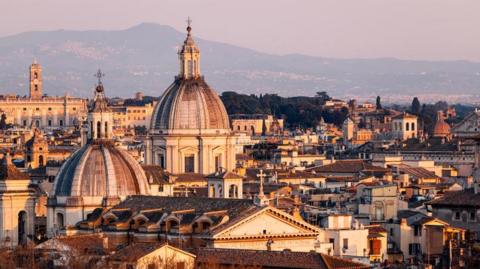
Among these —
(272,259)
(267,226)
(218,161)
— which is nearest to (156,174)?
(218,161)

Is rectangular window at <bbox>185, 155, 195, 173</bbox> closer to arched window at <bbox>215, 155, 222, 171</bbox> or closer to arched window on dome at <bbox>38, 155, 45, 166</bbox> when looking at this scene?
arched window at <bbox>215, 155, 222, 171</bbox>

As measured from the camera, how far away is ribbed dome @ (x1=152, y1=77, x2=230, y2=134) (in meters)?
94.0

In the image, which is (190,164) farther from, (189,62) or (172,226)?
(172,226)

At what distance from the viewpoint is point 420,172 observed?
370ft

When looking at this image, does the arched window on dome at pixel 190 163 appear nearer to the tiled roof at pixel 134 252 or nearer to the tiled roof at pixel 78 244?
the tiled roof at pixel 78 244

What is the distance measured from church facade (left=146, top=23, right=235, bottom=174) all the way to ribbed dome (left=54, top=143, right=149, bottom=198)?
24845 mm

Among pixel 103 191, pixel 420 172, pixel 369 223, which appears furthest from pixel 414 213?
pixel 420 172

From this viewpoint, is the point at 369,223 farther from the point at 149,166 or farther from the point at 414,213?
the point at 149,166

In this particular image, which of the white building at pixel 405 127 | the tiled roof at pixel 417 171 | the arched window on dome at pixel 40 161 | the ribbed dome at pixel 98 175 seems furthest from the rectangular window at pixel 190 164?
the white building at pixel 405 127

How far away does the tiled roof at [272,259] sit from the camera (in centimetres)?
5203

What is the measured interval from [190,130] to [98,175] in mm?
26764

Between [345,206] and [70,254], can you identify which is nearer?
[70,254]

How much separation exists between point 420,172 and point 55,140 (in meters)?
45.4

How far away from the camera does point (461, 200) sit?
69188 millimetres
